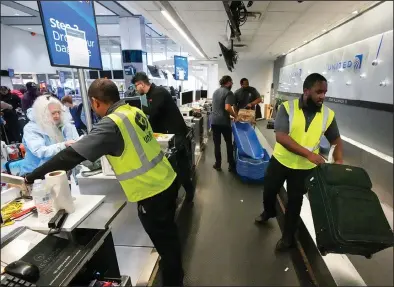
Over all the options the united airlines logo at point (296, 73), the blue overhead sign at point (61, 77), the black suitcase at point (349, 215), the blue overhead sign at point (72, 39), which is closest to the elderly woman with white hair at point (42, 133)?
the blue overhead sign at point (72, 39)

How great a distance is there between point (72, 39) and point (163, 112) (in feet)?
4.96

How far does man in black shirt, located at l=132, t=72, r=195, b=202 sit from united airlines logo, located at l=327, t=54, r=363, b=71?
203 centimetres

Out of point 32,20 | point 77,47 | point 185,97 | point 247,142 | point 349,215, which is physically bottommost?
point 247,142

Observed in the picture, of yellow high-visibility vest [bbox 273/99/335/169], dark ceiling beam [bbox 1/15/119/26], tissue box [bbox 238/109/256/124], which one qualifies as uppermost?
dark ceiling beam [bbox 1/15/119/26]

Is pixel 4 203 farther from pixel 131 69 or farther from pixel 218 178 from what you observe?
pixel 131 69

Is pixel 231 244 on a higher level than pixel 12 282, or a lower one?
lower

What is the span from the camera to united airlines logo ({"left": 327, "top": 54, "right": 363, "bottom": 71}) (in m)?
2.46

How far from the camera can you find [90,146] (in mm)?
1199

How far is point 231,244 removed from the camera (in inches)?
89.4

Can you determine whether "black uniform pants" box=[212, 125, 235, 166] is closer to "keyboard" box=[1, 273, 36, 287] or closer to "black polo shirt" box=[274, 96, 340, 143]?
"black polo shirt" box=[274, 96, 340, 143]

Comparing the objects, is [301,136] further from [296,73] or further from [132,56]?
[132,56]

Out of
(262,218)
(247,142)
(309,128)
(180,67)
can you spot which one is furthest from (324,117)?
(180,67)

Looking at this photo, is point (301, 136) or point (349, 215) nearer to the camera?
point (349, 215)

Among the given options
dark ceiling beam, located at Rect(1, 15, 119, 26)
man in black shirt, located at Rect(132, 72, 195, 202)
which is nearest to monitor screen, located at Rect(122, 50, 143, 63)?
dark ceiling beam, located at Rect(1, 15, 119, 26)
